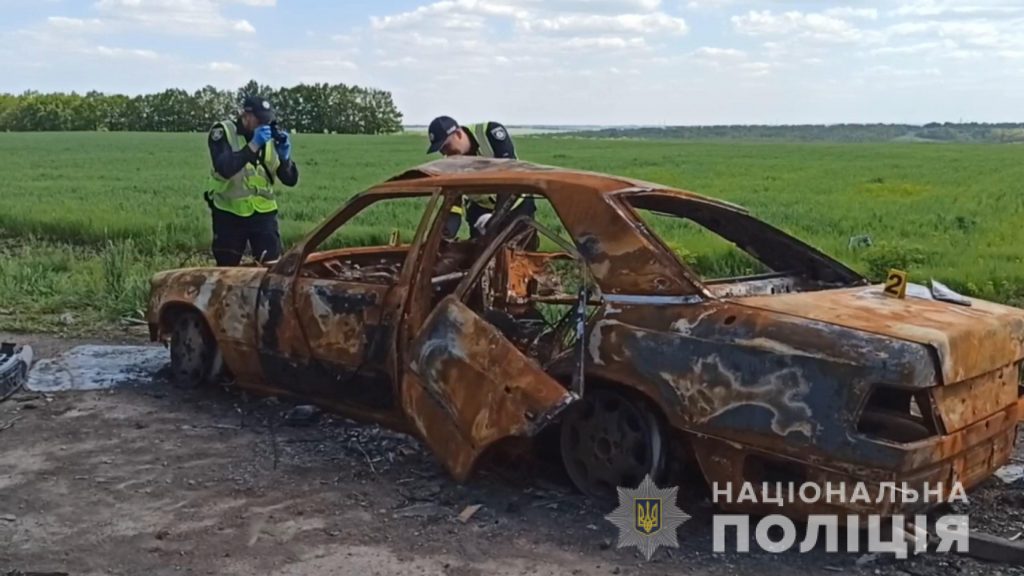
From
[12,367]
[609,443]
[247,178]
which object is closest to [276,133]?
[247,178]

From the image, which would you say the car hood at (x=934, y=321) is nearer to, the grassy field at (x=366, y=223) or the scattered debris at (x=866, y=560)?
the scattered debris at (x=866, y=560)

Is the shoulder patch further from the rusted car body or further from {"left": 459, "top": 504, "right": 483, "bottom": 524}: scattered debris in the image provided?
{"left": 459, "top": 504, "right": 483, "bottom": 524}: scattered debris

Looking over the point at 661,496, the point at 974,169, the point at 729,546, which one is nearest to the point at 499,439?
the point at 661,496

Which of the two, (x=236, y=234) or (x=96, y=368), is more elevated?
(x=236, y=234)

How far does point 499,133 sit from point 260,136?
1.51 m

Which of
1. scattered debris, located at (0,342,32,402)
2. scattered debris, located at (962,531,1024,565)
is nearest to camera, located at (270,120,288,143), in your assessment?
scattered debris, located at (0,342,32,402)

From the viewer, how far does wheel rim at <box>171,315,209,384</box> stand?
6.12 m

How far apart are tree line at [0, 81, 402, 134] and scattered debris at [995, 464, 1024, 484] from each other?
70888mm

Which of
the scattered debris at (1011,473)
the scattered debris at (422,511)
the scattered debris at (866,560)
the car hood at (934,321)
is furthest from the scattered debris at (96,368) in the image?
the scattered debris at (1011,473)

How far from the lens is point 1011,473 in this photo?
4.80m

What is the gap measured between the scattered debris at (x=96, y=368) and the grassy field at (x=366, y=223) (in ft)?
3.48

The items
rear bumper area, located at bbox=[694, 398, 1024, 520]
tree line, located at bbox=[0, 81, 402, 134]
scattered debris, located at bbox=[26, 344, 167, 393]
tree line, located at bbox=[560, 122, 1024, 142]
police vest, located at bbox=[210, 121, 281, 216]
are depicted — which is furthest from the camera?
tree line, located at bbox=[560, 122, 1024, 142]

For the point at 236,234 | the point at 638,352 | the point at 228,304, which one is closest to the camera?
the point at 638,352

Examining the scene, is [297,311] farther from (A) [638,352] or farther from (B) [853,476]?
(B) [853,476]
